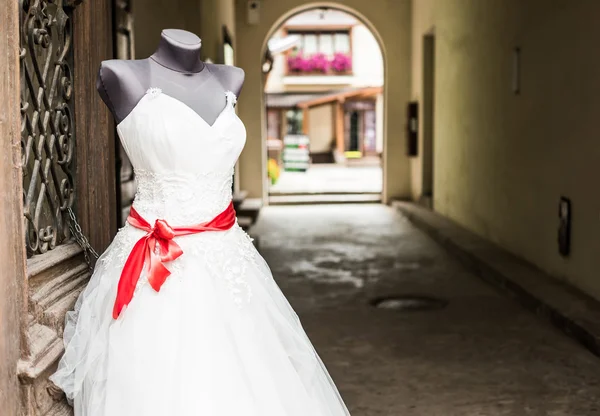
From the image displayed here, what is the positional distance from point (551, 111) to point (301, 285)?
2.14 meters

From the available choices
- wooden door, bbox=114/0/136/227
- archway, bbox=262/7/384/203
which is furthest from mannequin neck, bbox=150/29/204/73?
archway, bbox=262/7/384/203

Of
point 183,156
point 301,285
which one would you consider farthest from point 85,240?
point 301,285

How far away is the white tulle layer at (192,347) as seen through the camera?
2059 millimetres

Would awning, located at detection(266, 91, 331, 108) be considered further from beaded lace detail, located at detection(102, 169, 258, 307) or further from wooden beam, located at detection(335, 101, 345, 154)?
beaded lace detail, located at detection(102, 169, 258, 307)

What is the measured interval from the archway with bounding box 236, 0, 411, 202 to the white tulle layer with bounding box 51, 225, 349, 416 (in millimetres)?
9215

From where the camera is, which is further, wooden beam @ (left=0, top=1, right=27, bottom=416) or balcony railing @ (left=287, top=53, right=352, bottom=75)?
balcony railing @ (left=287, top=53, right=352, bottom=75)

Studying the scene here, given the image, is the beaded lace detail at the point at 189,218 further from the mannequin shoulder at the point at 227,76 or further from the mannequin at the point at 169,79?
the mannequin shoulder at the point at 227,76

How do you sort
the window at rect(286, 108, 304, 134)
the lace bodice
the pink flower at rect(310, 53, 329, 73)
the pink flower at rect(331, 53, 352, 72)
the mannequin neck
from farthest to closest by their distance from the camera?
the window at rect(286, 108, 304, 134) → the pink flower at rect(310, 53, 329, 73) → the pink flower at rect(331, 53, 352, 72) → the mannequin neck → the lace bodice

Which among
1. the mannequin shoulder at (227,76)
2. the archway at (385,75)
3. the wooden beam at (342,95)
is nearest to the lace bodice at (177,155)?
the mannequin shoulder at (227,76)

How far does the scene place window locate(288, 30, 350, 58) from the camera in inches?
1048

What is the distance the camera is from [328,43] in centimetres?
2669

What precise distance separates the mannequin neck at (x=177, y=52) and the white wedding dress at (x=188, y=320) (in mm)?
141

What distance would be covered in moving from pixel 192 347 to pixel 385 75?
9883 mm

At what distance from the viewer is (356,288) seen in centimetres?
581
